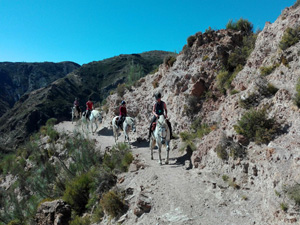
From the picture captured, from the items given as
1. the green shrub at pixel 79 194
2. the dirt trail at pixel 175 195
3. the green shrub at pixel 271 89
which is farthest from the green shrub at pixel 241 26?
the green shrub at pixel 79 194

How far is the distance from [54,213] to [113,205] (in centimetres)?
297

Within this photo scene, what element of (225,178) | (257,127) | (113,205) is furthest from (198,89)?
(113,205)

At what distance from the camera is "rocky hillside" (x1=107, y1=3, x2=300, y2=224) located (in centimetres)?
483

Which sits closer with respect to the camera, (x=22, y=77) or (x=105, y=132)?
(x=105, y=132)

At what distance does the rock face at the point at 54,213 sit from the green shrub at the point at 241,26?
15.3m

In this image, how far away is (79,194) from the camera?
8.38 m

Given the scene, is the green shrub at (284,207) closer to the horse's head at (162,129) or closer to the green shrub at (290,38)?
the horse's head at (162,129)

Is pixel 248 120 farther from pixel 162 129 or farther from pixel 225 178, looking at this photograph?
pixel 162 129

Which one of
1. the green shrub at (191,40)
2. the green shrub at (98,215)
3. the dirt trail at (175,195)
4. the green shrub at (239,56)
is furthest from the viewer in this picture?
the green shrub at (191,40)

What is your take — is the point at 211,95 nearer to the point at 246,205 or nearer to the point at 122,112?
the point at 122,112

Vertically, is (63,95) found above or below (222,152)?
above

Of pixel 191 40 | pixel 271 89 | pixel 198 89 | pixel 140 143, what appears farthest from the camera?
pixel 191 40

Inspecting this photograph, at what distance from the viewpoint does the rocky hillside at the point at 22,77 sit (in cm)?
10795

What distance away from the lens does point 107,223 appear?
616 centimetres
